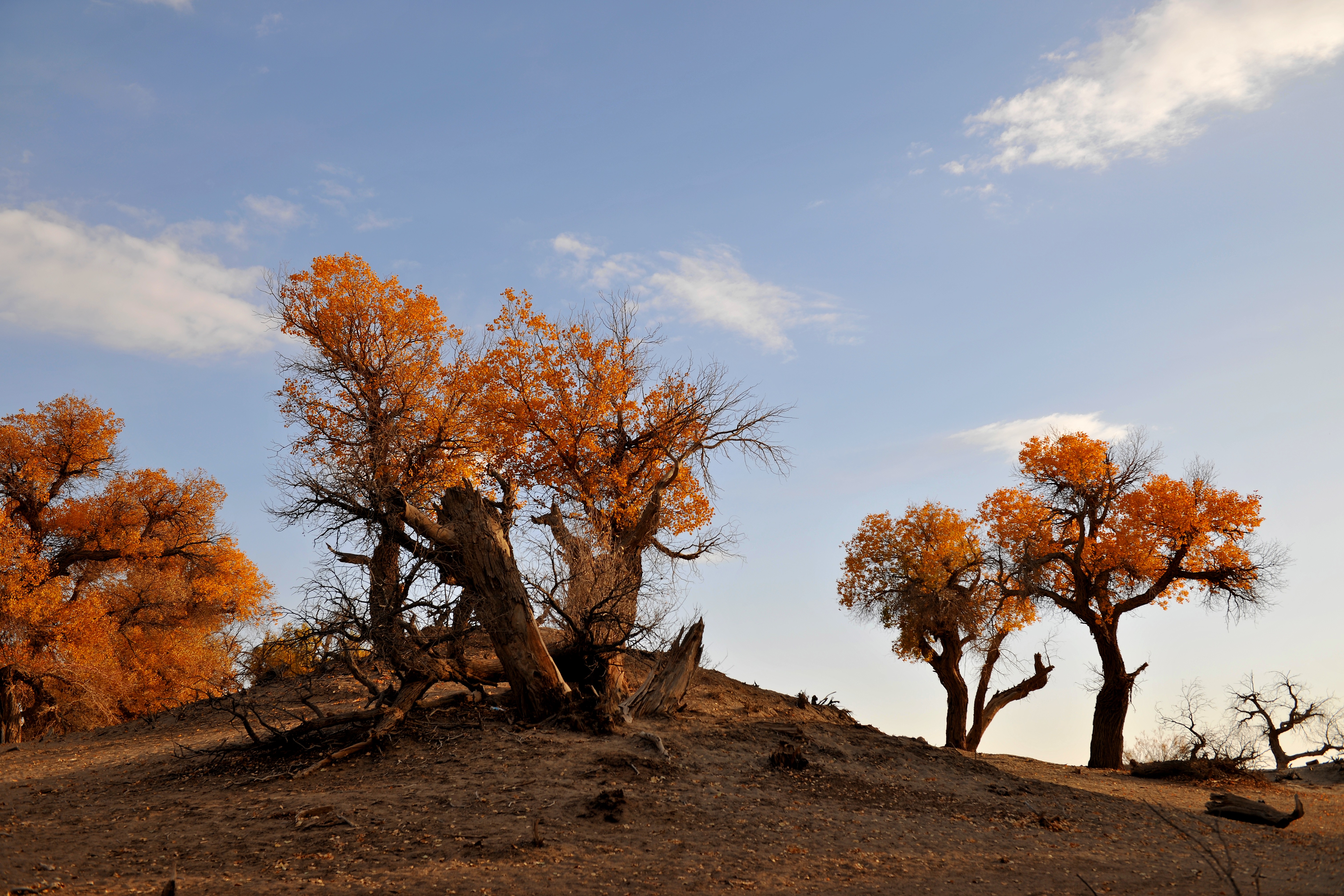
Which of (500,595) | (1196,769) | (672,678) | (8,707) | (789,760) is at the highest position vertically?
(500,595)

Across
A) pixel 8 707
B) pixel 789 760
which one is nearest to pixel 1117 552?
pixel 789 760

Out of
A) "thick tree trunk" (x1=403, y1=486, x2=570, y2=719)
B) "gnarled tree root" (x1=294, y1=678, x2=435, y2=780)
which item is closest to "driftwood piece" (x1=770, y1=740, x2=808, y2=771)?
"thick tree trunk" (x1=403, y1=486, x2=570, y2=719)

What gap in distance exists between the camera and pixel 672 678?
14508mm

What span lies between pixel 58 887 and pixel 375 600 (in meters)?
→ 6.13

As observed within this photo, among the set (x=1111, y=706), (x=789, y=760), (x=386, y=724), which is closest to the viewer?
(x=386, y=724)

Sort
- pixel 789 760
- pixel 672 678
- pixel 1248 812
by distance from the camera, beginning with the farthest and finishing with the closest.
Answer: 1. pixel 672 678
2. pixel 1248 812
3. pixel 789 760

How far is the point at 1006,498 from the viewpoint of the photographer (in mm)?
24078

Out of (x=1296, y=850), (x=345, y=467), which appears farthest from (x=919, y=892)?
(x=345, y=467)

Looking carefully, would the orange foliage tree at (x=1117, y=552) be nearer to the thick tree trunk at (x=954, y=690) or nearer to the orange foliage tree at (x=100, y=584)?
the thick tree trunk at (x=954, y=690)

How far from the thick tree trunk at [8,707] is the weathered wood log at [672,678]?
67.5 feet

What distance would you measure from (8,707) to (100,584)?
16.1 ft

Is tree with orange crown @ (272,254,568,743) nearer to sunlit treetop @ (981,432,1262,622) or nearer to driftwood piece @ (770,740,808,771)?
driftwood piece @ (770,740,808,771)

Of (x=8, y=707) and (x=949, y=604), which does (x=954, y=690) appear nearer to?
(x=949, y=604)

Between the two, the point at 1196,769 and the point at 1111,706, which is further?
the point at 1111,706
